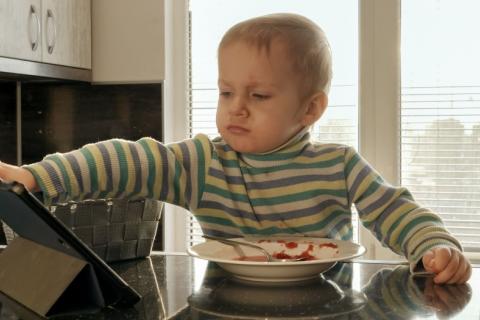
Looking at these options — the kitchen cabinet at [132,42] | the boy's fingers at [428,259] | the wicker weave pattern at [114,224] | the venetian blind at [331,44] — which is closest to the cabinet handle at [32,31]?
the kitchen cabinet at [132,42]

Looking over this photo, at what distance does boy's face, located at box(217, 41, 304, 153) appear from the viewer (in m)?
1.08

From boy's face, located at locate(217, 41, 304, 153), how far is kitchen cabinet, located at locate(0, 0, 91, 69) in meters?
1.18

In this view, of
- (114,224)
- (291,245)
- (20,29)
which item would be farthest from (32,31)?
(291,245)

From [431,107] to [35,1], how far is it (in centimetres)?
146

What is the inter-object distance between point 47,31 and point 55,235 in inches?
70.4

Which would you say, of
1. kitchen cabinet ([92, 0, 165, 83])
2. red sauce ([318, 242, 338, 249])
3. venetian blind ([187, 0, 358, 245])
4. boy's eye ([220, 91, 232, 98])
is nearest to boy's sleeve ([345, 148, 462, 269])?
red sauce ([318, 242, 338, 249])

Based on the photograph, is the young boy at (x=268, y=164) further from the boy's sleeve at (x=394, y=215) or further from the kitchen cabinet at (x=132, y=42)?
the kitchen cabinet at (x=132, y=42)

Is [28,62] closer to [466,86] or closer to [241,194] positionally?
[241,194]

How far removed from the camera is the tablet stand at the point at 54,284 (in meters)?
0.66

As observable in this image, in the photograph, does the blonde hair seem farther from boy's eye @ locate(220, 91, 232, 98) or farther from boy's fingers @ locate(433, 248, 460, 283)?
boy's fingers @ locate(433, 248, 460, 283)

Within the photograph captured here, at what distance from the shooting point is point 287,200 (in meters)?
1.09

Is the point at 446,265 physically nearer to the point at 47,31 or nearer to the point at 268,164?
Result: the point at 268,164

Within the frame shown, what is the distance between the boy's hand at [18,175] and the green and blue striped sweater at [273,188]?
21 cm

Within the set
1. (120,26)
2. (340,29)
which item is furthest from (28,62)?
(340,29)
